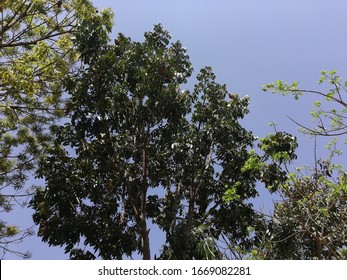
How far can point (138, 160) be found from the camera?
8586mm

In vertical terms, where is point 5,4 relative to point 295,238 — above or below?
above

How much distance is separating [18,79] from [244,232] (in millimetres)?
5613

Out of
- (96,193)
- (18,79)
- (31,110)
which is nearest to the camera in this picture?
(18,79)

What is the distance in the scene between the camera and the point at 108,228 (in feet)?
25.7

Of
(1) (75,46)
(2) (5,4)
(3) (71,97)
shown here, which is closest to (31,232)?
(3) (71,97)

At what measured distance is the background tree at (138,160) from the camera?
761 centimetres

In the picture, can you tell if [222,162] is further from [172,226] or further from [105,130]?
[105,130]

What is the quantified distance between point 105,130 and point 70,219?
1.98 metres

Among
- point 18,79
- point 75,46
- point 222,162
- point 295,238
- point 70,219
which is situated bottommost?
point 295,238

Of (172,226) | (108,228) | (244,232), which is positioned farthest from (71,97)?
(244,232)

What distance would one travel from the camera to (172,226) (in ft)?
25.3

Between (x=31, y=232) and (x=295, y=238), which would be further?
(x=31, y=232)

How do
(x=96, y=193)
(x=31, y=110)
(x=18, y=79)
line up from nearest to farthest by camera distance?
1. (x=18, y=79)
2. (x=96, y=193)
3. (x=31, y=110)

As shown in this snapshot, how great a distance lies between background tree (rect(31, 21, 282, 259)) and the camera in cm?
761
